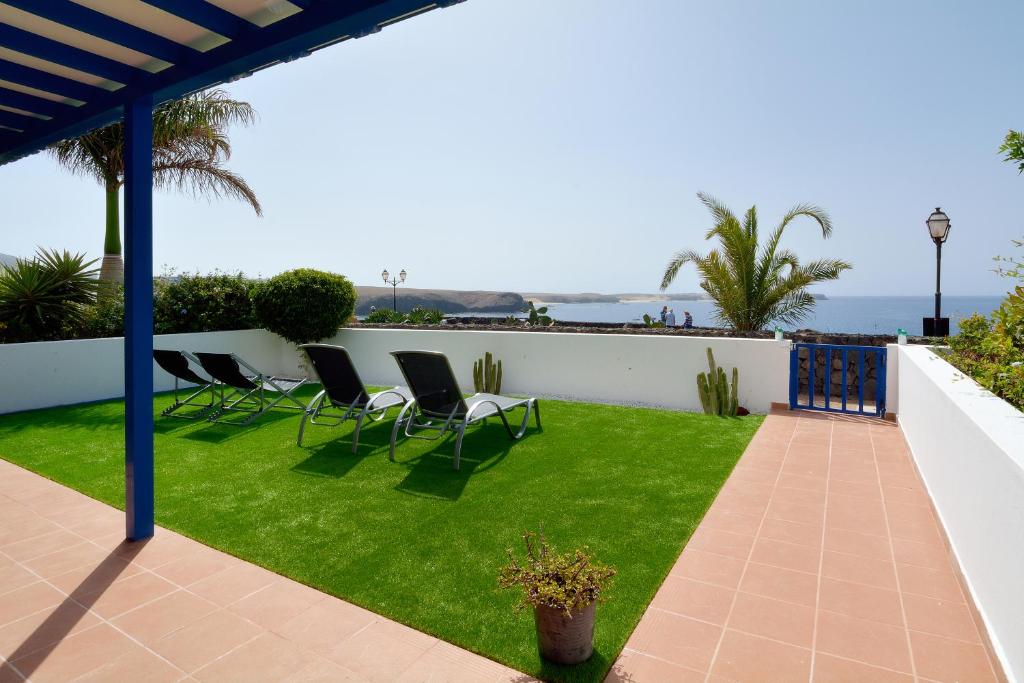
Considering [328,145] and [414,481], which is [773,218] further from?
[328,145]

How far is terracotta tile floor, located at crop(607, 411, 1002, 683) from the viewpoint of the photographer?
2.49 meters

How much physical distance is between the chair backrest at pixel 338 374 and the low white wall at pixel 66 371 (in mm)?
4440

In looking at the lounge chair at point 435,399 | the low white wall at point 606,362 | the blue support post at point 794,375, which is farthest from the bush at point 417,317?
the blue support post at point 794,375

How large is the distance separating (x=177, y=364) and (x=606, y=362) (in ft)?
21.1

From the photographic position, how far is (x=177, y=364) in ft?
25.9

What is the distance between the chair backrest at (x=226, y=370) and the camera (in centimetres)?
735

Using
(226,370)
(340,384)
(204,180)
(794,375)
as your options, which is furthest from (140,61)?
(204,180)

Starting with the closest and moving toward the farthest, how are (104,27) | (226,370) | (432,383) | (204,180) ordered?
(104,27)
(432,383)
(226,370)
(204,180)

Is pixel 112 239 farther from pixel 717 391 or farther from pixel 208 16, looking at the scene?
pixel 717 391

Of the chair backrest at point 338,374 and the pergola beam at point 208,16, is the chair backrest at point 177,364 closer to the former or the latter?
the chair backrest at point 338,374

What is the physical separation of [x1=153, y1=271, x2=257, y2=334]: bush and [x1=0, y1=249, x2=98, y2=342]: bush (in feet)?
3.87

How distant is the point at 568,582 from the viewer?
2383 millimetres

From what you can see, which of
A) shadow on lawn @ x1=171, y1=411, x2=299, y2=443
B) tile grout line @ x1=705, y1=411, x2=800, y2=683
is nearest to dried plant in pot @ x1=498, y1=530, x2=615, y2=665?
tile grout line @ x1=705, y1=411, x2=800, y2=683

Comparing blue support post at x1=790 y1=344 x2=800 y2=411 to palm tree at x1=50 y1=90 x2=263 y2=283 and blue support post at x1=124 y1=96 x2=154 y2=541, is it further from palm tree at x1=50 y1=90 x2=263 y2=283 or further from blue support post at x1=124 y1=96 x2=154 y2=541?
palm tree at x1=50 y1=90 x2=263 y2=283
